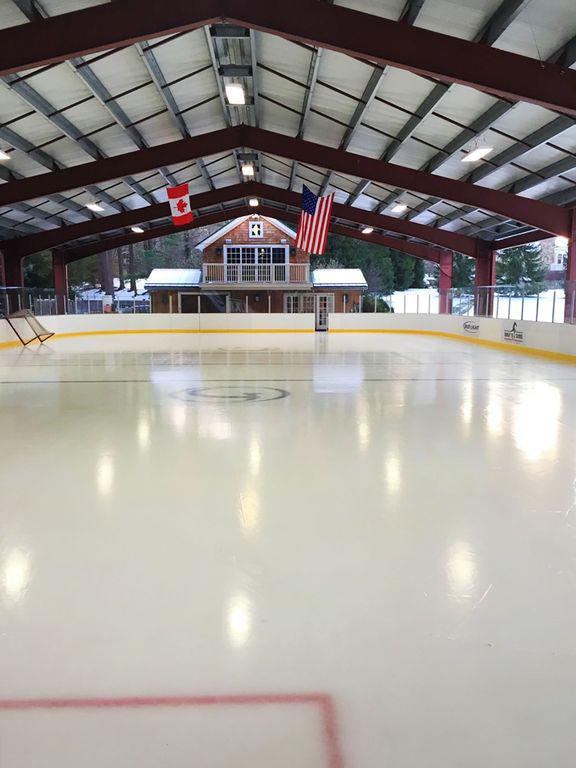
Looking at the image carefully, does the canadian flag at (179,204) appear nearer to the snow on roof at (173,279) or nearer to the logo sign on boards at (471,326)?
the logo sign on boards at (471,326)

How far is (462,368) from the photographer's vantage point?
40.4 feet

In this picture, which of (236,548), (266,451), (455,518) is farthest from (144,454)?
(455,518)

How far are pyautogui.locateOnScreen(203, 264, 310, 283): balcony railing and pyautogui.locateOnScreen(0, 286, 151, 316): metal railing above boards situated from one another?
213 inches

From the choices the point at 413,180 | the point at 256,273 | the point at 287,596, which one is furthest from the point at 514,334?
the point at 256,273

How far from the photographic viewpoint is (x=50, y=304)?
22.6m

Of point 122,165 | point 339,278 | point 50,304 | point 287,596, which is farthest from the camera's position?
point 339,278

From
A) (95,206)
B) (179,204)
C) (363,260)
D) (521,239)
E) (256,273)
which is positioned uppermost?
(95,206)

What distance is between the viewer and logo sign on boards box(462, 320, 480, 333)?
20.4 metres

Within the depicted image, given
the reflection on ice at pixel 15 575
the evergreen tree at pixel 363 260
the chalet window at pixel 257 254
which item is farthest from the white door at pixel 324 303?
the reflection on ice at pixel 15 575

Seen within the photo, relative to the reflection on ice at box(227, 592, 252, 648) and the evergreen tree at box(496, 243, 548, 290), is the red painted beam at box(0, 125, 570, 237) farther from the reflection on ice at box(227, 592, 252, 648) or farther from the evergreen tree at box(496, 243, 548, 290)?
the evergreen tree at box(496, 243, 548, 290)

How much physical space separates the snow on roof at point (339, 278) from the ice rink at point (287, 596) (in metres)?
28.0

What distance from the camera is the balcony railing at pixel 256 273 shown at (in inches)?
1329

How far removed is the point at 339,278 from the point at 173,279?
971 centimetres

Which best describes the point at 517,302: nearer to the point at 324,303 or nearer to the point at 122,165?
the point at 122,165
